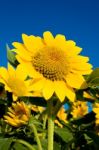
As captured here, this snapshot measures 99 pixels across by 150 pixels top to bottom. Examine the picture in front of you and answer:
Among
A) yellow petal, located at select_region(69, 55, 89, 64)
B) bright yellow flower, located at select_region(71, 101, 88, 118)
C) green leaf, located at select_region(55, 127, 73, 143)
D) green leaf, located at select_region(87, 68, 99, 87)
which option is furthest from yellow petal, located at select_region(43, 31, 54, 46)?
bright yellow flower, located at select_region(71, 101, 88, 118)

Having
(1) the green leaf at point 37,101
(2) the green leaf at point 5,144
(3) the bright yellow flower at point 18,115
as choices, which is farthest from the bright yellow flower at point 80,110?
(1) the green leaf at point 37,101

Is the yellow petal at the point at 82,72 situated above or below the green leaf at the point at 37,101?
above

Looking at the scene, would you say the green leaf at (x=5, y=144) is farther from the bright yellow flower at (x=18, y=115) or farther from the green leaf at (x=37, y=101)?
the bright yellow flower at (x=18, y=115)

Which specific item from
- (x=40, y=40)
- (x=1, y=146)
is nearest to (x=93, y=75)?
(x=40, y=40)

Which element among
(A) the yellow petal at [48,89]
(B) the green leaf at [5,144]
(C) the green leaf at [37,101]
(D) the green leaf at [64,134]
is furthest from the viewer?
(D) the green leaf at [64,134]

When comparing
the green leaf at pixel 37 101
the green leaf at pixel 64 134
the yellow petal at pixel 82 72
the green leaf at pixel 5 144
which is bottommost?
the green leaf at pixel 5 144

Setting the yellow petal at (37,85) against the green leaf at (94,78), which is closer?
the green leaf at (94,78)

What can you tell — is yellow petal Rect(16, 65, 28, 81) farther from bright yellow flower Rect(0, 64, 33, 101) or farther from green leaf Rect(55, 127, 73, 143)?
green leaf Rect(55, 127, 73, 143)

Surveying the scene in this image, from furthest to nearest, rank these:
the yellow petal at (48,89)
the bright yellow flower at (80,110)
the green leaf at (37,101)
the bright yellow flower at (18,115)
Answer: the bright yellow flower at (80,110) → the bright yellow flower at (18,115) → the green leaf at (37,101) → the yellow petal at (48,89)
